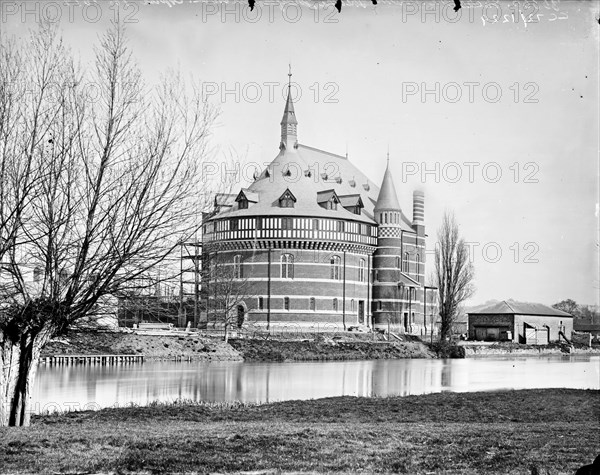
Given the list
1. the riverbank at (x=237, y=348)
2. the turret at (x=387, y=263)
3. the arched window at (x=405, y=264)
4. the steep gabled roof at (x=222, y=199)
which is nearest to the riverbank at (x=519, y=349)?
the riverbank at (x=237, y=348)

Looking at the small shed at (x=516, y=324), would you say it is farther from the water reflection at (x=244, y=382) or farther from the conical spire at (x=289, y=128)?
the water reflection at (x=244, y=382)

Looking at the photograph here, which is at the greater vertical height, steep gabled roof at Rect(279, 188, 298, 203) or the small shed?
steep gabled roof at Rect(279, 188, 298, 203)

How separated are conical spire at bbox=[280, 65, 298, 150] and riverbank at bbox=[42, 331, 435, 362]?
17.8m

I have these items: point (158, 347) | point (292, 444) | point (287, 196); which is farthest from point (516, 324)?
point (292, 444)

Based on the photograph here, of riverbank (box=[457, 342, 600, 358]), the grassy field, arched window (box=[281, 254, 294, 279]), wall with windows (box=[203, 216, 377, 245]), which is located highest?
wall with windows (box=[203, 216, 377, 245])

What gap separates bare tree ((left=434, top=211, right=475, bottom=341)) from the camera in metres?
50.4

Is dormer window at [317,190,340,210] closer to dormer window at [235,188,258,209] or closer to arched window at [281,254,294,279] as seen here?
dormer window at [235,188,258,209]

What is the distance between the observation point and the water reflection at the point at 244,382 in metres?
18.5

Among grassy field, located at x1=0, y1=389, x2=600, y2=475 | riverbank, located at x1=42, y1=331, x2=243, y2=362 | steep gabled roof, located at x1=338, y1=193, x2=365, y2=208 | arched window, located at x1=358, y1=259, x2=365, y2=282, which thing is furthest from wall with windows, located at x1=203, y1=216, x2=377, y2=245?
grassy field, located at x1=0, y1=389, x2=600, y2=475

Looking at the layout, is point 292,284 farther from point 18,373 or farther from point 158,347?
point 18,373

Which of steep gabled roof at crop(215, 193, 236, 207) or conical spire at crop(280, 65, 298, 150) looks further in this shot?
conical spire at crop(280, 65, 298, 150)

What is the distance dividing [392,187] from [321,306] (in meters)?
11.9

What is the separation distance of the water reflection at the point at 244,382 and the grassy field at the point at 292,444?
525 centimetres

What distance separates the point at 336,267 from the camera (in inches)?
2170
